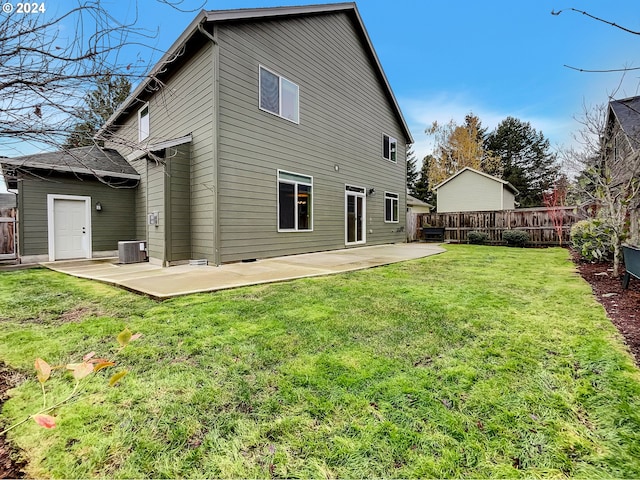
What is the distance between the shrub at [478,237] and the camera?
12796 mm

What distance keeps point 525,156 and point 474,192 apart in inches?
618

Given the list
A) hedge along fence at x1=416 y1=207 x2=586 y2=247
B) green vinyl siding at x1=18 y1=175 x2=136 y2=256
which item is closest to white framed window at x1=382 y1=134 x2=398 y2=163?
hedge along fence at x1=416 y1=207 x2=586 y2=247

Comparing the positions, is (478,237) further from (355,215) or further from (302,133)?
(302,133)

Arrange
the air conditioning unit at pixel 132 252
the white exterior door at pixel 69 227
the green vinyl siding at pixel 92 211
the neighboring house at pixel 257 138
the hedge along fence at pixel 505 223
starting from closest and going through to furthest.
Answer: the neighboring house at pixel 257 138 → the air conditioning unit at pixel 132 252 → the green vinyl siding at pixel 92 211 → the white exterior door at pixel 69 227 → the hedge along fence at pixel 505 223

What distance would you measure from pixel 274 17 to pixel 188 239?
5.95m

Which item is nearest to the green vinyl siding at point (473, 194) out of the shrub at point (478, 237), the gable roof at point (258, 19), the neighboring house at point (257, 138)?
the shrub at point (478, 237)

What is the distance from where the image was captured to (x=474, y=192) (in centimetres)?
2077

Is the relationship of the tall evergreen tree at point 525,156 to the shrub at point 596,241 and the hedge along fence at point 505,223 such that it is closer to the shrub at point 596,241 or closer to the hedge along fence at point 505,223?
the hedge along fence at point 505,223

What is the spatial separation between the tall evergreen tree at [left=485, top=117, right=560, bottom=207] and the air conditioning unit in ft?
109

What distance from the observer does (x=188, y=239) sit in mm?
7090

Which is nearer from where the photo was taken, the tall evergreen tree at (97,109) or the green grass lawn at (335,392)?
the green grass lawn at (335,392)

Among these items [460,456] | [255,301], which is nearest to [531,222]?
[255,301]

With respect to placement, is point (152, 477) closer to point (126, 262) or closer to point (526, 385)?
point (526, 385)

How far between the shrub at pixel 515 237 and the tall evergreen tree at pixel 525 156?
22012 mm
